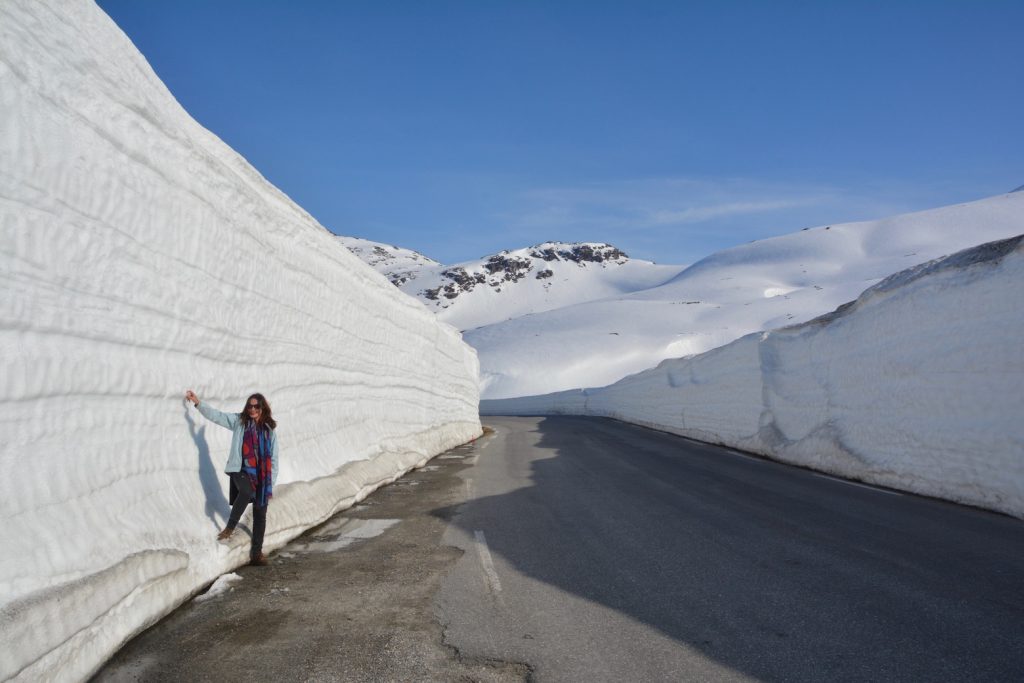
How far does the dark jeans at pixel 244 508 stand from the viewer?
596cm

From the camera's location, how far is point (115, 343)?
16.6 ft

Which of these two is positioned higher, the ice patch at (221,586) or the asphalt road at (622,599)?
the ice patch at (221,586)

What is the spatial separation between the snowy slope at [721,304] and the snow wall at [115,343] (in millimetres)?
67346

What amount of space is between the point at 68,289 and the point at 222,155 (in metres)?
4.50

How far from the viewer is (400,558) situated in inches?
256

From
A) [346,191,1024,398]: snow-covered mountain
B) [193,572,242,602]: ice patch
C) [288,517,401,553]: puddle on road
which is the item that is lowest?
[193,572,242,602]: ice patch

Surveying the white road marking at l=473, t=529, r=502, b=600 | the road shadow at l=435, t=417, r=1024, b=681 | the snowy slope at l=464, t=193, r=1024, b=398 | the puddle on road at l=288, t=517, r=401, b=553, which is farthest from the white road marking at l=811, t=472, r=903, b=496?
the snowy slope at l=464, t=193, r=1024, b=398

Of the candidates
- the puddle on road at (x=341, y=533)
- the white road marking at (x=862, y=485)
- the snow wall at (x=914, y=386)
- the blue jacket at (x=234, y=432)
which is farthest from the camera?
the white road marking at (x=862, y=485)

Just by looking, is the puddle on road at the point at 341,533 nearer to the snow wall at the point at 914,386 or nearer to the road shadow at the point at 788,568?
the road shadow at the point at 788,568

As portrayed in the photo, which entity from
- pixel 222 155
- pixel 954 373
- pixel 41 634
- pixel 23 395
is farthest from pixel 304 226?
pixel 954 373

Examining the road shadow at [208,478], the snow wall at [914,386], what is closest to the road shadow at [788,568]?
the snow wall at [914,386]

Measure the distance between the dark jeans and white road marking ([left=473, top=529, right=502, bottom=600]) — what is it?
200cm

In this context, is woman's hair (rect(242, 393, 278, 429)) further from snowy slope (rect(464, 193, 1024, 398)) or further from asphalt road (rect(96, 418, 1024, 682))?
snowy slope (rect(464, 193, 1024, 398))

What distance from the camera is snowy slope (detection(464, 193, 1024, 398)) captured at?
266 ft
